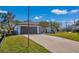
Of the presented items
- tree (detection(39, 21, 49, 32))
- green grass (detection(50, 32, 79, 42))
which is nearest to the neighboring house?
tree (detection(39, 21, 49, 32))

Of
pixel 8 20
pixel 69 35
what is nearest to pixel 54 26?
pixel 69 35

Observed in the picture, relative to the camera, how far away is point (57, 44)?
367 ft

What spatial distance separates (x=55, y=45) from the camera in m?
112

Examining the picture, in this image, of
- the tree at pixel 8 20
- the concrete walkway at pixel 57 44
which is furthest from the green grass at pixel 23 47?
the tree at pixel 8 20

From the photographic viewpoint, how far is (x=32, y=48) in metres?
112

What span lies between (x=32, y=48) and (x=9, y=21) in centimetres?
69

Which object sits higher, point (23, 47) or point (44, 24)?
point (44, 24)

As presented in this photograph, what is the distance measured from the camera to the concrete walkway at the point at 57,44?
112 m

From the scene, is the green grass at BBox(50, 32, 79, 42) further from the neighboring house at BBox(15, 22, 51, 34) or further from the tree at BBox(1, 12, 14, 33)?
the tree at BBox(1, 12, 14, 33)

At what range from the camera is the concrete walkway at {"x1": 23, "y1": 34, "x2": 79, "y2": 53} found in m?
112

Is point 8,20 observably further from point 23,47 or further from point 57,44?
point 57,44

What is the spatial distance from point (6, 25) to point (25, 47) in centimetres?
57
